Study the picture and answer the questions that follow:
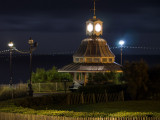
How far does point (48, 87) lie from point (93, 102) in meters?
12.2

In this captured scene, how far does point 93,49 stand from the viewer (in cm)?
4772

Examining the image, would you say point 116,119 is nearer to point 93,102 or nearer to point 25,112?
point 25,112

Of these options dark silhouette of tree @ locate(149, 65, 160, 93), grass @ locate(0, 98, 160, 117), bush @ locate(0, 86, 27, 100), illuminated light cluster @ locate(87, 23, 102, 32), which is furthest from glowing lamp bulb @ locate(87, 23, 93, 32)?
grass @ locate(0, 98, 160, 117)

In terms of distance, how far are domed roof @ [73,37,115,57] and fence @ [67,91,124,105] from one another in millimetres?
15225

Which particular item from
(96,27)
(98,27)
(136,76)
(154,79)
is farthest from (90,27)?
(136,76)

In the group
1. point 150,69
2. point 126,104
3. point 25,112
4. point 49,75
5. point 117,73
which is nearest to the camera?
point 25,112

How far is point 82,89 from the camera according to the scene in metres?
31.7

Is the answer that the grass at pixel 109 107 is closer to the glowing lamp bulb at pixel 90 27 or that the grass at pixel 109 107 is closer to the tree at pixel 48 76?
the tree at pixel 48 76

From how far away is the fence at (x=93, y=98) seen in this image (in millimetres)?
30625

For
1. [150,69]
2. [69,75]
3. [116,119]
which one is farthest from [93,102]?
[69,75]

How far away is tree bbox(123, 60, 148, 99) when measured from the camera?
30.3 metres

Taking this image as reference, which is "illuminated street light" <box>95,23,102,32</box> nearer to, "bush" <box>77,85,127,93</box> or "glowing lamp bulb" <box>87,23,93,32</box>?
"glowing lamp bulb" <box>87,23,93,32</box>

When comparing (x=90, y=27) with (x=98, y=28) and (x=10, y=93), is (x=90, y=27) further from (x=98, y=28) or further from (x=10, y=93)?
(x=10, y=93)

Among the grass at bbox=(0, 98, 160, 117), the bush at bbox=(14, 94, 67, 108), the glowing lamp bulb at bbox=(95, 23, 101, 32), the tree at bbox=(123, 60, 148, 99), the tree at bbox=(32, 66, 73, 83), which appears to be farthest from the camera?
the glowing lamp bulb at bbox=(95, 23, 101, 32)
